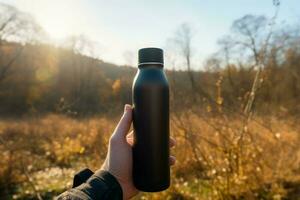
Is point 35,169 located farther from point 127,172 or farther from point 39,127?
point 127,172

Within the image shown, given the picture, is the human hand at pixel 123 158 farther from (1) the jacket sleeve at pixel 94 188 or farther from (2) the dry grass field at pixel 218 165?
(2) the dry grass field at pixel 218 165

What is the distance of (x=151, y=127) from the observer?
1195 mm

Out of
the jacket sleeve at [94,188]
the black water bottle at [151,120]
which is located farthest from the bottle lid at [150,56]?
the jacket sleeve at [94,188]

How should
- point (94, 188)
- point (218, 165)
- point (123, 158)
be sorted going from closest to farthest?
1. point (94, 188)
2. point (123, 158)
3. point (218, 165)

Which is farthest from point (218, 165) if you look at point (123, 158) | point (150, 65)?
point (150, 65)

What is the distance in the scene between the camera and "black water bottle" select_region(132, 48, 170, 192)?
1.18m

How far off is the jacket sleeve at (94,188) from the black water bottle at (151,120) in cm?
11

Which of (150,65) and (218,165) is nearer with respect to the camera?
(150,65)

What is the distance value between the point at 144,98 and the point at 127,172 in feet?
1.00

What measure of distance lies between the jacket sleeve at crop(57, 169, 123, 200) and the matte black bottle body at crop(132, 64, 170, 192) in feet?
0.34

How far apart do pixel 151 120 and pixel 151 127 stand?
24 millimetres

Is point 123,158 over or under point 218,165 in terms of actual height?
over

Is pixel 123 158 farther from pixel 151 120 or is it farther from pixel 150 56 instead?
pixel 150 56

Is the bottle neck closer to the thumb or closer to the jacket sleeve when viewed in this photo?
the thumb
